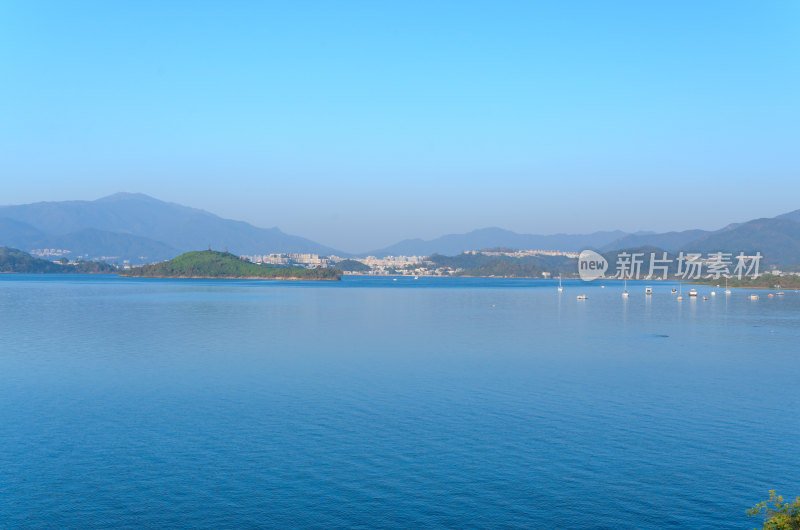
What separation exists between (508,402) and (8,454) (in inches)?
680

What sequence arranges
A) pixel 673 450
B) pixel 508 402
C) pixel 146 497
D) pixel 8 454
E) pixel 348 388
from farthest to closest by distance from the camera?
pixel 348 388 < pixel 508 402 < pixel 673 450 < pixel 8 454 < pixel 146 497

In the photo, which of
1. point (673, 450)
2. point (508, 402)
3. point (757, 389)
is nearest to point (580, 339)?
point (757, 389)

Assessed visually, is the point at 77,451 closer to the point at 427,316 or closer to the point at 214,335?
the point at 214,335

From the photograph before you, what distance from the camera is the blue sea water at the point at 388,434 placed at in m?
14.1

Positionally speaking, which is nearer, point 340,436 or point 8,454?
point 8,454

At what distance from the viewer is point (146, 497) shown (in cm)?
1453

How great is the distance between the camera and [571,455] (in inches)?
701

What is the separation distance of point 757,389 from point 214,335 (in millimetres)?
36356

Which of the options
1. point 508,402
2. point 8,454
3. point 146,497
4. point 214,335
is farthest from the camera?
point 214,335

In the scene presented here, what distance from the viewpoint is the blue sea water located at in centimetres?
1412

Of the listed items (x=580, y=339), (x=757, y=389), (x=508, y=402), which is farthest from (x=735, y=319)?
(x=508, y=402)

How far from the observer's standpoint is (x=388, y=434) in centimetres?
1980

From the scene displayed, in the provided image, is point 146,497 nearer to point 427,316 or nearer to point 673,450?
point 673,450

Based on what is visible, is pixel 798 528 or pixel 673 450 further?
pixel 673 450
